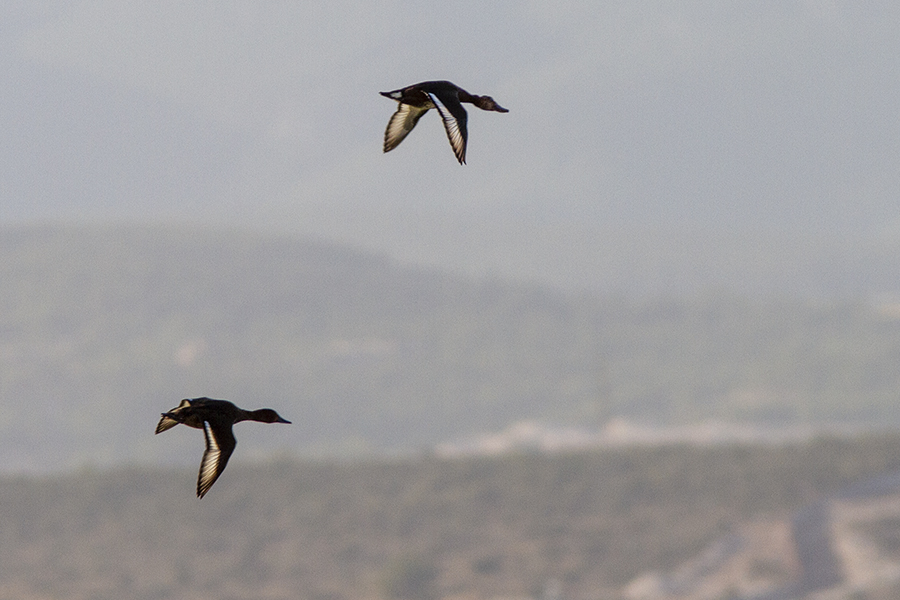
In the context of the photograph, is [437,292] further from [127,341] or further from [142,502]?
[142,502]

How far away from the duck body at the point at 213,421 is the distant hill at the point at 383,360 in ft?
380

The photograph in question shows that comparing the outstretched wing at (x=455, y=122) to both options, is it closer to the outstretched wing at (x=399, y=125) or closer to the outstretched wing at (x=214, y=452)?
the outstretched wing at (x=399, y=125)

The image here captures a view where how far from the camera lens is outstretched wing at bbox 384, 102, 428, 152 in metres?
3.21

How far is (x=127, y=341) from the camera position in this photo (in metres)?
176

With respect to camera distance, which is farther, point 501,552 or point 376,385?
point 376,385

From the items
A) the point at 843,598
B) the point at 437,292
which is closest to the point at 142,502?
the point at 843,598

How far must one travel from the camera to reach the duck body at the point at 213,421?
8.64 feet

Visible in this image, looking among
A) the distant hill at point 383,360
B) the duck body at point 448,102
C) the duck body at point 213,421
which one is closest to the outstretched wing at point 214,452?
the duck body at point 213,421

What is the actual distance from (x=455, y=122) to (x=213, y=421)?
1.04 m

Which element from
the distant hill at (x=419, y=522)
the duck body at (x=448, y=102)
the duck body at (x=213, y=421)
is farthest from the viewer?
the distant hill at (x=419, y=522)

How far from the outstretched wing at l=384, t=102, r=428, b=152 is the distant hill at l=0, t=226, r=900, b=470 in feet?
378

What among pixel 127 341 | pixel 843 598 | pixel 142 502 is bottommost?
pixel 843 598

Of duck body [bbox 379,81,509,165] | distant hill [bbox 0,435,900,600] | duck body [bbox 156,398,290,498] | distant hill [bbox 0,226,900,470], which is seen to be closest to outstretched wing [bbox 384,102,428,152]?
duck body [bbox 379,81,509,165]

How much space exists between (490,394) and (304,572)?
364 feet
